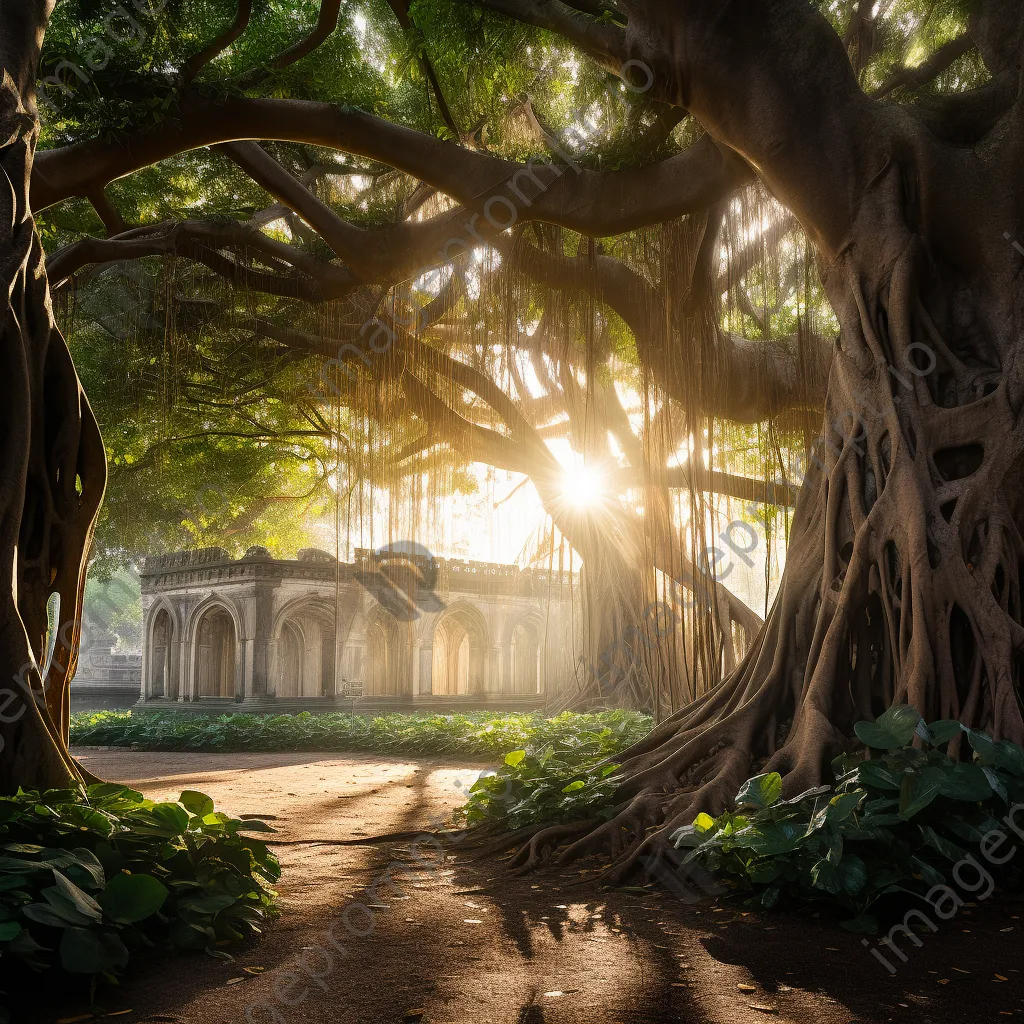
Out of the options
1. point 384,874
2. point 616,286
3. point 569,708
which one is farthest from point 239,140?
point 569,708

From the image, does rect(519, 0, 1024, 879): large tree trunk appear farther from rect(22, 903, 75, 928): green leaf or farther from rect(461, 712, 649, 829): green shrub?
rect(22, 903, 75, 928): green leaf

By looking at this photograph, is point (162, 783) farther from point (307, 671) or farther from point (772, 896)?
point (307, 671)

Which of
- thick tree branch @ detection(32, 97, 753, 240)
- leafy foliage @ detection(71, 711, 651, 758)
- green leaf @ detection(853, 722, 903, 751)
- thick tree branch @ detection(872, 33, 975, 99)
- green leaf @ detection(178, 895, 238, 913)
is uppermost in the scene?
thick tree branch @ detection(872, 33, 975, 99)

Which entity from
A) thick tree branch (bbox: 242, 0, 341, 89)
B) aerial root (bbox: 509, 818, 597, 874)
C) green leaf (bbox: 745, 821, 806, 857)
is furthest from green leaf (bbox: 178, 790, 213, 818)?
thick tree branch (bbox: 242, 0, 341, 89)

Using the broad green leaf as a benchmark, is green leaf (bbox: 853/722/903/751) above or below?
above

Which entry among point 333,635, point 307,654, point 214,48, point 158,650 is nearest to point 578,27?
point 214,48

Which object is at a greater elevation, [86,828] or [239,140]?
[239,140]

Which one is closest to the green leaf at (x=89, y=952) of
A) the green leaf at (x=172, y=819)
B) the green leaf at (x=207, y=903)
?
the green leaf at (x=207, y=903)

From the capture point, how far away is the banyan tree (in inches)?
149

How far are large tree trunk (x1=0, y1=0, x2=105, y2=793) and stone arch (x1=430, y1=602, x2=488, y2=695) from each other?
18.4 meters

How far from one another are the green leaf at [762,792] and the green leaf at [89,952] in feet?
6.53

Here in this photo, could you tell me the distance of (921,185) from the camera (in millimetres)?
4379

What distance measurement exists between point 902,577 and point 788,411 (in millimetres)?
5594

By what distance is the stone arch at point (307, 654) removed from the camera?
812 inches
